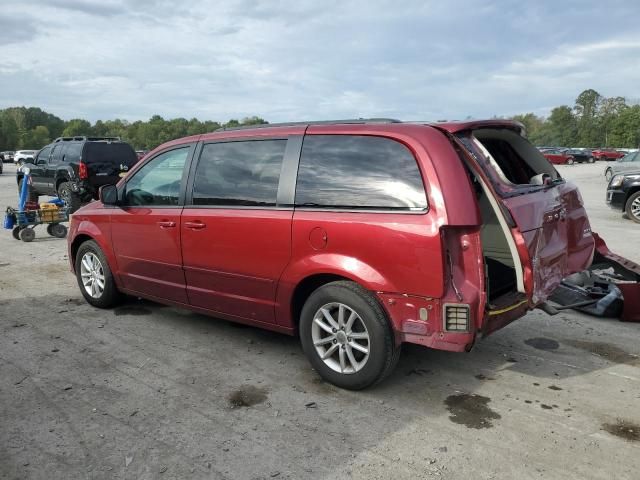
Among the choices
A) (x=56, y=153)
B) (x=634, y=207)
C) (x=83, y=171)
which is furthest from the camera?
(x=56, y=153)

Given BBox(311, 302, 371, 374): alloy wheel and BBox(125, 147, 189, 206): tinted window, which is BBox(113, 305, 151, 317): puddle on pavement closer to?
BBox(125, 147, 189, 206): tinted window

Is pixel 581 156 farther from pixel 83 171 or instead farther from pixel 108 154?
pixel 83 171

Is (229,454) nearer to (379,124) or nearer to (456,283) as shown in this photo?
(456,283)

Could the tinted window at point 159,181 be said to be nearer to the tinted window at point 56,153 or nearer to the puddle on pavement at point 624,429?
the puddle on pavement at point 624,429

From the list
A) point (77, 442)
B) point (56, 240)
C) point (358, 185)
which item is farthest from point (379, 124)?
point (56, 240)

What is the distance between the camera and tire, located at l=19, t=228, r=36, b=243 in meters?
9.89

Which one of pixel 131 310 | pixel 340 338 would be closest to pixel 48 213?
pixel 131 310

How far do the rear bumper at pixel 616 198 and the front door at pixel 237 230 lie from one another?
447 inches

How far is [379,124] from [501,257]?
1.54 meters

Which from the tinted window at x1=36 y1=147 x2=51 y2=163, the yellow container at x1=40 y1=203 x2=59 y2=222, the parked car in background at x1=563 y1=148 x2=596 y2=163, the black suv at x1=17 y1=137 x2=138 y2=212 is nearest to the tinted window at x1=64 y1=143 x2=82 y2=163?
the black suv at x1=17 y1=137 x2=138 y2=212

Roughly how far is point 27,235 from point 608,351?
31.7ft

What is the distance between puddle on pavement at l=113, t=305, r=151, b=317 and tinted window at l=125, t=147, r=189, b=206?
1.18 metres

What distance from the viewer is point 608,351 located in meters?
4.43

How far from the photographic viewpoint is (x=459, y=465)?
2834mm
